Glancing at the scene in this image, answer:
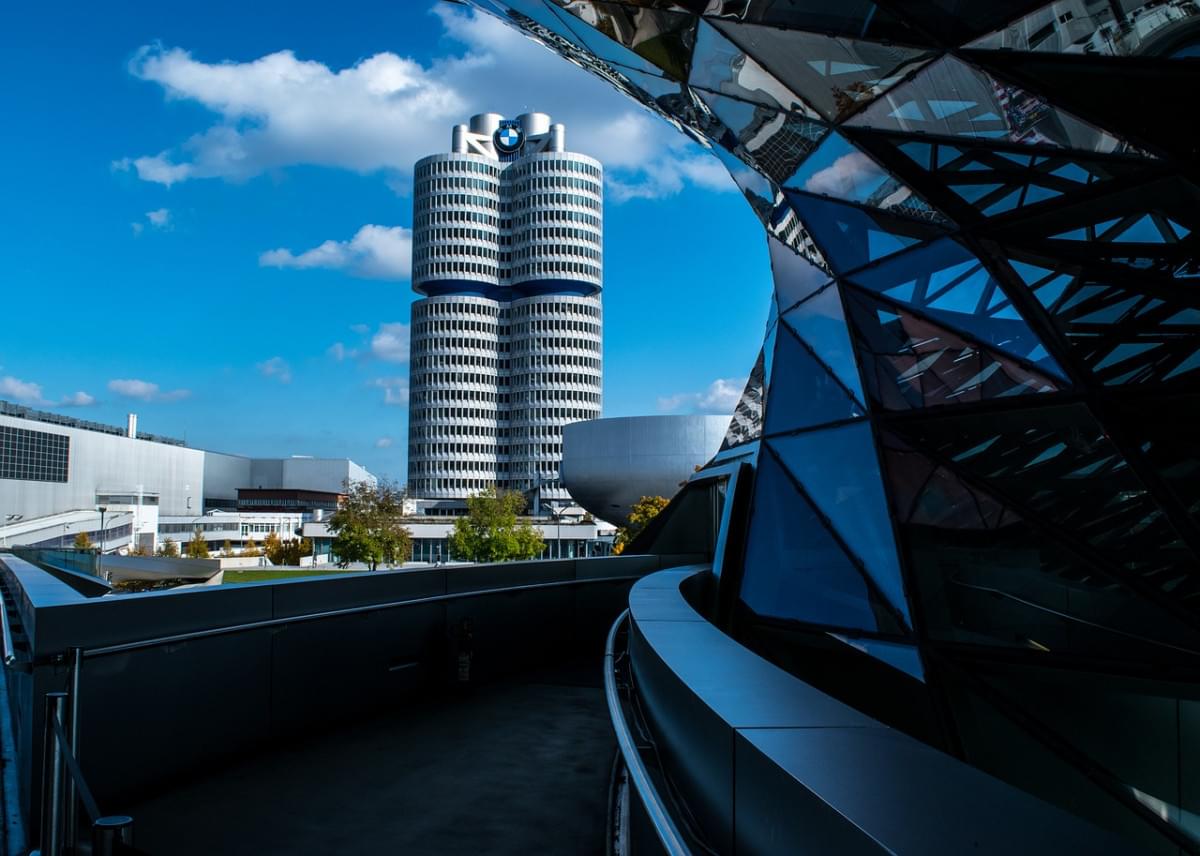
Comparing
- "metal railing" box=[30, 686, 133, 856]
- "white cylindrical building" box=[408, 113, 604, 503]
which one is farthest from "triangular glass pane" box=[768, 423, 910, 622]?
"white cylindrical building" box=[408, 113, 604, 503]

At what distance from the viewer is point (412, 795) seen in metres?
6.71

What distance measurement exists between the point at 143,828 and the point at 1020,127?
309 inches

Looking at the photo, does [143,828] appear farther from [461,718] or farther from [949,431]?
[949,431]

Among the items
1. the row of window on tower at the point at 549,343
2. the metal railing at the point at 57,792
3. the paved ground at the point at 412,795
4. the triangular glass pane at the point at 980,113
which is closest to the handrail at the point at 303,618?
the paved ground at the point at 412,795

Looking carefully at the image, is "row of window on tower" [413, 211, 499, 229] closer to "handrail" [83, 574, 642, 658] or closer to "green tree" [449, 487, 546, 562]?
"green tree" [449, 487, 546, 562]

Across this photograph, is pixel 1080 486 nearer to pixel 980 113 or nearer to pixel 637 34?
pixel 980 113

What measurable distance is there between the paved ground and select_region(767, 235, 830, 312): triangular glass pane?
5445 mm

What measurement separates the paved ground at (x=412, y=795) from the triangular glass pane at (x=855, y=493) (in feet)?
9.55

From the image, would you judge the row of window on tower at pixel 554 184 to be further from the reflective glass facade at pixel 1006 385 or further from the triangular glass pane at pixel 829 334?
the reflective glass facade at pixel 1006 385

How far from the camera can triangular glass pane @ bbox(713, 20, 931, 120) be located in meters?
8.01

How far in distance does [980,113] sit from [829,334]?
328 cm

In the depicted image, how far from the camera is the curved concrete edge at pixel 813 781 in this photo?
2.07 m

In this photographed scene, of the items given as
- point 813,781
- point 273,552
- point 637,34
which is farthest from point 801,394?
point 273,552

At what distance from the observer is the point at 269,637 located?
8305mm
